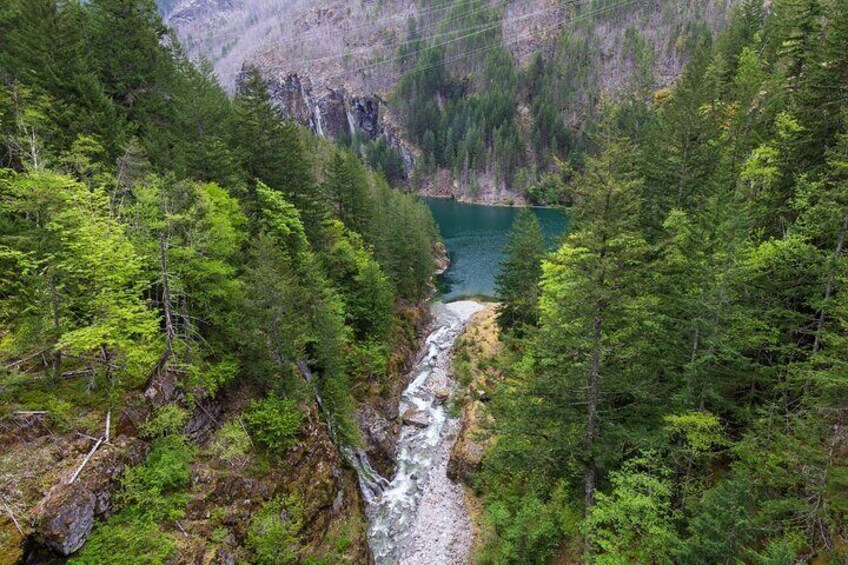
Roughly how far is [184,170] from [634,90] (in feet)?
461

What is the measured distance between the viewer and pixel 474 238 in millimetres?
95000

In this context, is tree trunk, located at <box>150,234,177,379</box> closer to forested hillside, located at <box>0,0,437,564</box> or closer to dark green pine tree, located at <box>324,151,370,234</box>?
forested hillside, located at <box>0,0,437,564</box>

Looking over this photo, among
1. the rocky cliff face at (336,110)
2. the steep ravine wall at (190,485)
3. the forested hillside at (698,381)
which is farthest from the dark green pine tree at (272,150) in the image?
the rocky cliff face at (336,110)

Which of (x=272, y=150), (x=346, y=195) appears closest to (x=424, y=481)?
(x=272, y=150)

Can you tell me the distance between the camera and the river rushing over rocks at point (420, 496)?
2320cm

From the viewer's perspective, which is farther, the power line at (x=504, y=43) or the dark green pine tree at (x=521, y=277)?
the power line at (x=504, y=43)

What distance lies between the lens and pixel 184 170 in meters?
26.2

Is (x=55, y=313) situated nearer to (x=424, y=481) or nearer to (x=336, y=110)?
(x=424, y=481)

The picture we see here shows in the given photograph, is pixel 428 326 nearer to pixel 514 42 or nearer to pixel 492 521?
pixel 492 521

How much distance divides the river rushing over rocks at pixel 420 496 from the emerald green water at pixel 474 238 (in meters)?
19.8

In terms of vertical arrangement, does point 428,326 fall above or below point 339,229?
below

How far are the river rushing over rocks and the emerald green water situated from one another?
65.0ft

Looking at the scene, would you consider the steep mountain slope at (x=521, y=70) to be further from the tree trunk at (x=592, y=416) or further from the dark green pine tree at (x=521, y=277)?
the tree trunk at (x=592, y=416)

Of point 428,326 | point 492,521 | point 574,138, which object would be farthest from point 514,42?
point 492,521
